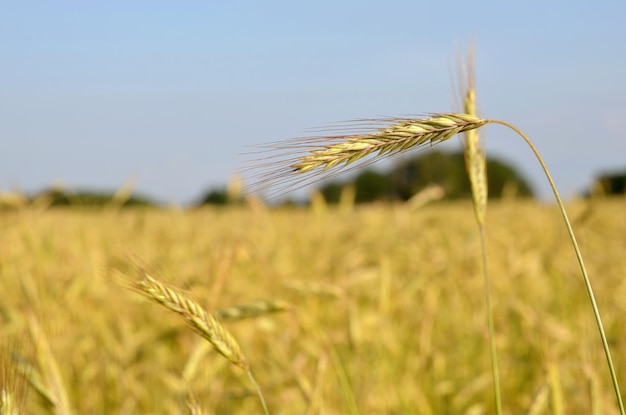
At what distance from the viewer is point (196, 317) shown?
111 cm

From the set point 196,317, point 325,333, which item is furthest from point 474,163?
point 325,333

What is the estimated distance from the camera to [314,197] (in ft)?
15.9

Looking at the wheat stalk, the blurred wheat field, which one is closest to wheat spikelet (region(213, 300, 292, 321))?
the blurred wheat field

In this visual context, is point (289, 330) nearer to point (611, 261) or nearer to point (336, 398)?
point (336, 398)

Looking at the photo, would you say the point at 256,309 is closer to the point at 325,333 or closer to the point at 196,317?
the point at 196,317

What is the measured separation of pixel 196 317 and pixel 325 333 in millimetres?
1729

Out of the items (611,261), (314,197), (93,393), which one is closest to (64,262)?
(93,393)

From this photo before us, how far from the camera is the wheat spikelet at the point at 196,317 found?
3.60 ft

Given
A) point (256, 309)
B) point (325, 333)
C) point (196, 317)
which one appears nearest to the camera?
point (196, 317)

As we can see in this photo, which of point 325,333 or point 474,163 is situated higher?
point 474,163

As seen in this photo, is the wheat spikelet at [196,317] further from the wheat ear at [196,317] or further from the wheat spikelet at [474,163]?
the wheat spikelet at [474,163]

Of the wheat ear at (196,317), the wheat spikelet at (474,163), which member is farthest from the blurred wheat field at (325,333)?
the wheat spikelet at (474,163)

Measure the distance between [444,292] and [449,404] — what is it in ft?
6.00

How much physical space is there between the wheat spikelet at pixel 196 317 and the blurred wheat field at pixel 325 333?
0.07 m
